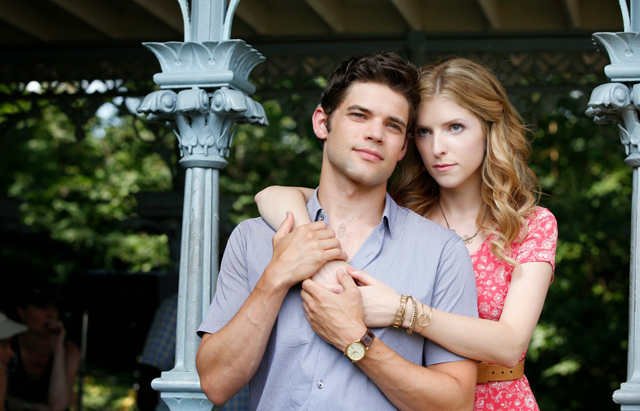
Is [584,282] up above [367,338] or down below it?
above

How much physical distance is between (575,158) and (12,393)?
8.39 meters

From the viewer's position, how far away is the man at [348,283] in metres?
1.94

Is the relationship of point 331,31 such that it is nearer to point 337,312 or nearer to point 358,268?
point 358,268

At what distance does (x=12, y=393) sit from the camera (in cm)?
614

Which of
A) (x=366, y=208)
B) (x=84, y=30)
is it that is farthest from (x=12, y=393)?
(x=366, y=208)

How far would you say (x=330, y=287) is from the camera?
1.98m

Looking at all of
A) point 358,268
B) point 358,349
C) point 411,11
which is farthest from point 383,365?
point 411,11

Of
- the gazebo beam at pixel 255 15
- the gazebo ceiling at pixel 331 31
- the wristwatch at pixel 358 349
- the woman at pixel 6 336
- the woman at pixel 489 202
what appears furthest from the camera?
the woman at pixel 6 336

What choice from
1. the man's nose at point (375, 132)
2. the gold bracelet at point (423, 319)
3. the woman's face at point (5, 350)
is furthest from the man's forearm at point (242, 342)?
the woman's face at point (5, 350)

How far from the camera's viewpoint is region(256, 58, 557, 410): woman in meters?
2.24

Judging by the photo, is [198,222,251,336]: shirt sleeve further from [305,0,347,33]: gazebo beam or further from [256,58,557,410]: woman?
[305,0,347,33]: gazebo beam

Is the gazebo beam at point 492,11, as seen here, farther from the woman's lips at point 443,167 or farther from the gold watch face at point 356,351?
the gold watch face at point 356,351

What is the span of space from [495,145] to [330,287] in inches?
31.8

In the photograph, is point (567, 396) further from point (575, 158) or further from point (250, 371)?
point (250, 371)
